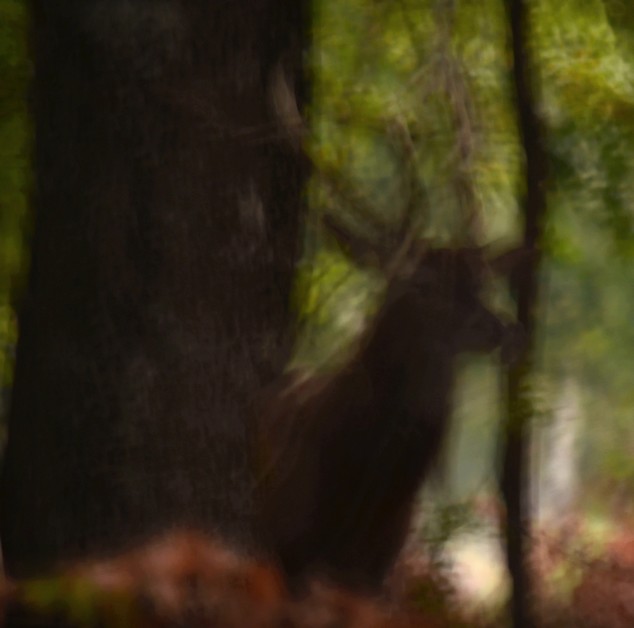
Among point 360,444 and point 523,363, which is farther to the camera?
point 360,444

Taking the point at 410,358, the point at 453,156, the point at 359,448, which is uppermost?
Answer: the point at 453,156

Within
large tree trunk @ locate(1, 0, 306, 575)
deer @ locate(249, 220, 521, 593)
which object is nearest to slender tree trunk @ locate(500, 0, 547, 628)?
deer @ locate(249, 220, 521, 593)

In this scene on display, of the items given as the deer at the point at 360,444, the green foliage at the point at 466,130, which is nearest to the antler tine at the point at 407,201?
the green foliage at the point at 466,130

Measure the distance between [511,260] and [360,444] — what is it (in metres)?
0.89

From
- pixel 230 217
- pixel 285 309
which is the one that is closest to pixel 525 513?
pixel 285 309

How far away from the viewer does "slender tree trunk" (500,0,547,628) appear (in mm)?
4160

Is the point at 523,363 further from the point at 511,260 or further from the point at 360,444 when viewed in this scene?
the point at 360,444

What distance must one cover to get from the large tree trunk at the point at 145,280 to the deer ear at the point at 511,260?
75 centimetres

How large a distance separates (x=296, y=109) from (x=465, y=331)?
3.35 ft

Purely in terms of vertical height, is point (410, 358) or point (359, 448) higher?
point (410, 358)

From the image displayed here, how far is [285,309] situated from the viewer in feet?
14.7

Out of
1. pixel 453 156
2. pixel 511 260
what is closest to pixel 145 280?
pixel 453 156

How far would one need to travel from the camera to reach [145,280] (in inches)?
167

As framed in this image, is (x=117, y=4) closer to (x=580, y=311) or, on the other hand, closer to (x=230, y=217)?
(x=230, y=217)
